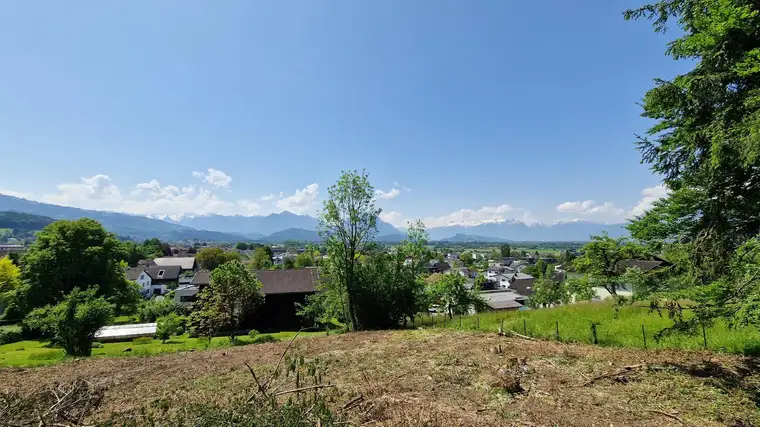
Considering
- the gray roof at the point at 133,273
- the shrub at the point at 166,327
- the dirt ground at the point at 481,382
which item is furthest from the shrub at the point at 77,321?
the gray roof at the point at 133,273

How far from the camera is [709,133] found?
5.59 metres

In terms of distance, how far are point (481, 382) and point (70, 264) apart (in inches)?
1275

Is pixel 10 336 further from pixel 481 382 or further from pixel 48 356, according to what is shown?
pixel 481 382

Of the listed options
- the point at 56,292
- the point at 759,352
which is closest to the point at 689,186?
the point at 759,352

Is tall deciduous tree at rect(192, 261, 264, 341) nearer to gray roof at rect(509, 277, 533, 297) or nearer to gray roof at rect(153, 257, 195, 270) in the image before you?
gray roof at rect(509, 277, 533, 297)

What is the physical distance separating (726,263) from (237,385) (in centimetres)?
1009

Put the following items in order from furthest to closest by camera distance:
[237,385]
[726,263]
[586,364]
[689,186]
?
[586,364], [237,385], [689,186], [726,263]

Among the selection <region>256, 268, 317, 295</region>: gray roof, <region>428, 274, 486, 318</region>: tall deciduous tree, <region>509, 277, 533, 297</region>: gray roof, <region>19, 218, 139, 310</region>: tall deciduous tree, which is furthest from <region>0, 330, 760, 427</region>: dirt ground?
<region>509, 277, 533, 297</region>: gray roof

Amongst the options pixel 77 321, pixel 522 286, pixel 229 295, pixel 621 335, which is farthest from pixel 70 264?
pixel 522 286

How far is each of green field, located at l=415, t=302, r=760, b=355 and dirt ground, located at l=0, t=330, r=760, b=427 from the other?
1000mm

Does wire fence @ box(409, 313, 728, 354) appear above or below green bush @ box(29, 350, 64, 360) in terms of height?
above

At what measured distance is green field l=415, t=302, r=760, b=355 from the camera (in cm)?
867

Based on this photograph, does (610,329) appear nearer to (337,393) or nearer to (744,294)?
(744,294)

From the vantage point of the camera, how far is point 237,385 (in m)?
7.46
